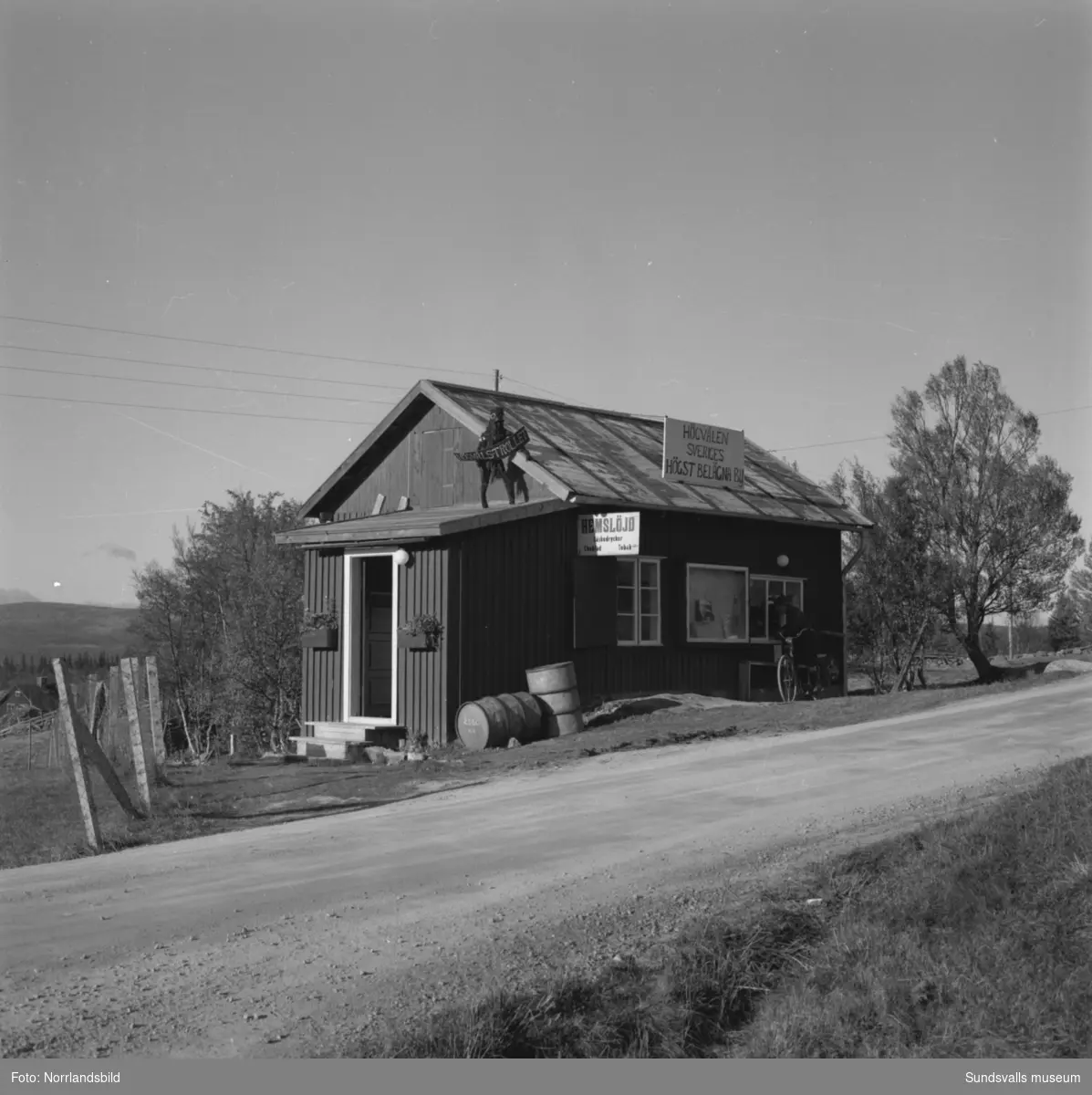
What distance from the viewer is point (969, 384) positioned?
29.3 meters

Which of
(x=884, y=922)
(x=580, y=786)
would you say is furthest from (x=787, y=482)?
(x=884, y=922)

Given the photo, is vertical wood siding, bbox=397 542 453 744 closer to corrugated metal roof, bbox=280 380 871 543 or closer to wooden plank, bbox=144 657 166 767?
corrugated metal roof, bbox=280 380 871 543

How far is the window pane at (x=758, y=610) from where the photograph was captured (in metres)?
22.4

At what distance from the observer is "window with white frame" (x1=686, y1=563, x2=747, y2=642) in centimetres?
2111

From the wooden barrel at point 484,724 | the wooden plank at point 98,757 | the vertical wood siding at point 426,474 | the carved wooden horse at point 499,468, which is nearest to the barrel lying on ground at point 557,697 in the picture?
the wooden barrel at point 484,724

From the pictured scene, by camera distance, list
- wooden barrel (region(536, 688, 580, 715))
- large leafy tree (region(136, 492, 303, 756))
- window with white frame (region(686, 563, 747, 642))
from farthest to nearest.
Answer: large leafy tree (region(136, 492, 303, 756)) → window with white frame (region(686, 563, 747, 642)) → wooden barrel (region(536, 688, 580, 715))

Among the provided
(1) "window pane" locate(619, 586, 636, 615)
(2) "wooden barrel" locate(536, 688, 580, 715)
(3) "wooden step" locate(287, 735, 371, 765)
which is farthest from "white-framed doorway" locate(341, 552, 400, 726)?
(1) "window pane" locate(619, 586, 636, 615)

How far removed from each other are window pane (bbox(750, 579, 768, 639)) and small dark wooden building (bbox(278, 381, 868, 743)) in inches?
1.3

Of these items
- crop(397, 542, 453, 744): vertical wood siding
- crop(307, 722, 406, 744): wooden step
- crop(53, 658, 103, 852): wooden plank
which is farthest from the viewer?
crop(307, 722, 406, 744): wooden step

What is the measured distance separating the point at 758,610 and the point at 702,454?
3.00 m

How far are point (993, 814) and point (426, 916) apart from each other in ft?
13.7

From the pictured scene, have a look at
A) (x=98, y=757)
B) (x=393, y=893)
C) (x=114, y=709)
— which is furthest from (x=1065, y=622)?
(x=393, y=893)

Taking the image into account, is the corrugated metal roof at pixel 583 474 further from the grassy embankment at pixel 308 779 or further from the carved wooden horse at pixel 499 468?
the grassy embankment at pixel 308 779

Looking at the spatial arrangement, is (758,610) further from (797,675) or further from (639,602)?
(639,602)
